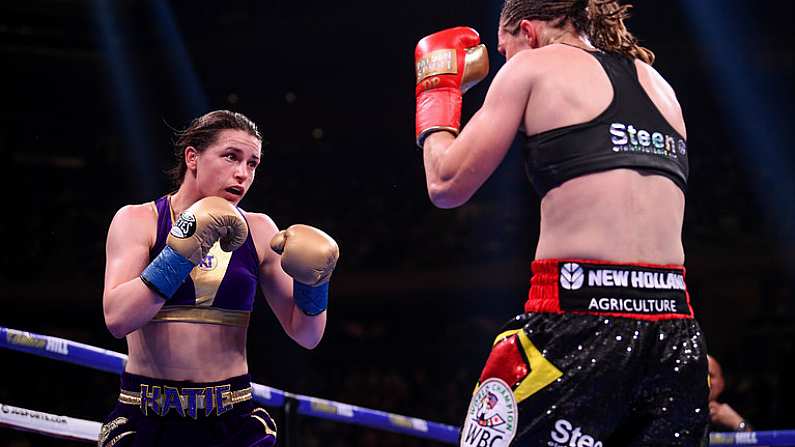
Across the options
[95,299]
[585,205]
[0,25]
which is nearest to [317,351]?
[95,299]

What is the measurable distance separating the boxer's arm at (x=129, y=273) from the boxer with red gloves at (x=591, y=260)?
0.86 m

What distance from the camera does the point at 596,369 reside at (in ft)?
5.27

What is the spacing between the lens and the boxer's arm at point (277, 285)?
262cm

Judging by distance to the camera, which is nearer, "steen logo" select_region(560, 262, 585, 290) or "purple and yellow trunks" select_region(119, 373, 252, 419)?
"steen logo" select_region(560, 262, 585, 290)

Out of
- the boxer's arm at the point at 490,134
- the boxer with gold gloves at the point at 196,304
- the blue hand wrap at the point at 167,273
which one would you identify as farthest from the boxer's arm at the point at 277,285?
the boxer's arm at the point at 490,134

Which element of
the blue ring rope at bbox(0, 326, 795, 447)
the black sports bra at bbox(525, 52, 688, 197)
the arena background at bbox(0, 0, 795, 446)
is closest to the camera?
the black sports bra at bbox(525, 52, 688, 197)

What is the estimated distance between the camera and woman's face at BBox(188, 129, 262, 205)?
2.59m

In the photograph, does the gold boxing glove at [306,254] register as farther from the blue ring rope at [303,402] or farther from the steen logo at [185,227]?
the blue ring rope at [303,402]

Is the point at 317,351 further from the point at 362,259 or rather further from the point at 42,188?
the point at 42,188

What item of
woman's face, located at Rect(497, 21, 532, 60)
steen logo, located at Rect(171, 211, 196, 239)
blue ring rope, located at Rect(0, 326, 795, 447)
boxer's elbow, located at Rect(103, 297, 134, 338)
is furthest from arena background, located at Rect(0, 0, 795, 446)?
woman's face, located at Rect(497, 21, 532, 60)

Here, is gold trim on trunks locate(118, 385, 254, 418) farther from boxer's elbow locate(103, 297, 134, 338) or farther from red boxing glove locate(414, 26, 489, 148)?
red boxing glove locate(414, 26, 489, 148)

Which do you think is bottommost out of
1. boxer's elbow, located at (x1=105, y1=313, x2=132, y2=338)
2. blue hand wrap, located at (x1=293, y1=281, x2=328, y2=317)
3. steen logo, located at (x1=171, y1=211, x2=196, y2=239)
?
boxer's elbow, located at (x1=105, y1=313, x2=132, y2=338)

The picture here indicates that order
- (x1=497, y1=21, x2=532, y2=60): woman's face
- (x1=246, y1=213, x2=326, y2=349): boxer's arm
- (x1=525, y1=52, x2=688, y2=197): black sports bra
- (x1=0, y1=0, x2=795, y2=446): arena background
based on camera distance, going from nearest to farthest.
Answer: (x1=525, y1=52, x2=688, y2=197): black sports bra < (x1=497, y1=21, x2=532, y2=60): woman's face < (x1=246, y1=213, x2=326, y2=349): boxer's arm < (x1=0, y1=0, x2=795, y2=446): arena background

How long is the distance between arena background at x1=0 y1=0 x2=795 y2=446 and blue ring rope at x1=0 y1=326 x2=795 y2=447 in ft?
15.0
